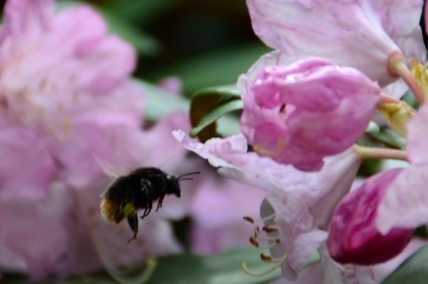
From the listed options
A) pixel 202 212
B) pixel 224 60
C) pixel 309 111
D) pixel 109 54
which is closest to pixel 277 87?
pixel 309 111

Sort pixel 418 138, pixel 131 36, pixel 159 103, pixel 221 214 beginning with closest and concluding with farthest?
1. pixel 418 138
2. pixel 159 103
3. pixel 221 214
4. pixel 131 36

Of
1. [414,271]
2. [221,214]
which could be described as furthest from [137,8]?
[414,271]

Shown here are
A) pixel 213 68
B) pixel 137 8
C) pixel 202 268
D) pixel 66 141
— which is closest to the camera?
pixel 202 268

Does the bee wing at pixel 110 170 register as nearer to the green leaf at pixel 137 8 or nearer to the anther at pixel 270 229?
the anther at pixel 270 229

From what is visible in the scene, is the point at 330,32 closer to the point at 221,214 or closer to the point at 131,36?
the point at 221,214

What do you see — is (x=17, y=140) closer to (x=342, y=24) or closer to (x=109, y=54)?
(x=109, y=54)

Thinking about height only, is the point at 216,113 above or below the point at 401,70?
below

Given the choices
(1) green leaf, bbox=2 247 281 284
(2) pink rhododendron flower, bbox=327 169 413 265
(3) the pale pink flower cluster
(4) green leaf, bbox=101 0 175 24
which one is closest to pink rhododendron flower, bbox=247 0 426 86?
(3) the pale pink flower cluster

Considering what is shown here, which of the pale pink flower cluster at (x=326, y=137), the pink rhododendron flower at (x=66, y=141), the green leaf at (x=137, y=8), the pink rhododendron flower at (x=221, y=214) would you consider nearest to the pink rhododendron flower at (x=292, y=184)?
the pale pink flower cluster at (x=326, y=137)
